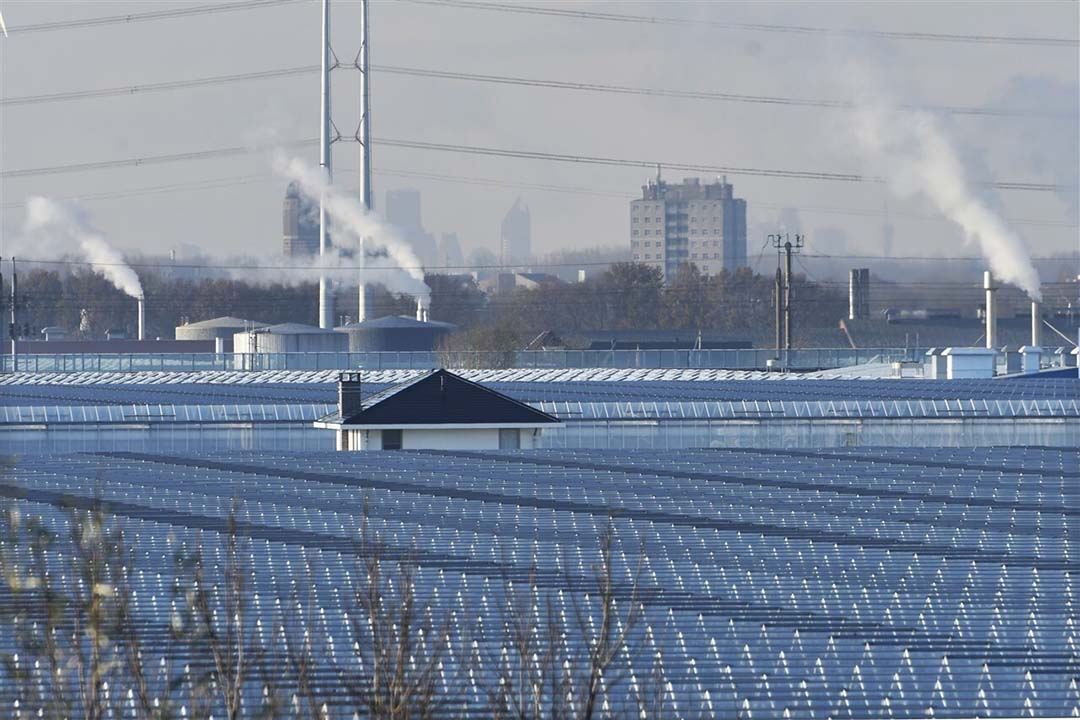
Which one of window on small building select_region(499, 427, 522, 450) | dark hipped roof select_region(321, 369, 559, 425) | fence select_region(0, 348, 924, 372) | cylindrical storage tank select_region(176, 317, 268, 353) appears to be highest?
cylindrical storage tank select_region(176, 317, 268, 353)

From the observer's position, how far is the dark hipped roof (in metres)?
28.4

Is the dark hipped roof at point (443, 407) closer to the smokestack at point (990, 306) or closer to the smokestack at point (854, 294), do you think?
the smokestack at point (990, 306)

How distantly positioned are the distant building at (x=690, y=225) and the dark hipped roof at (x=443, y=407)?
127251 mm

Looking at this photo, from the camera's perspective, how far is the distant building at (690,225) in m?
159

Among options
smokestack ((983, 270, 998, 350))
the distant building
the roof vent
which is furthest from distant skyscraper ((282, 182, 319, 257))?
the roof vent

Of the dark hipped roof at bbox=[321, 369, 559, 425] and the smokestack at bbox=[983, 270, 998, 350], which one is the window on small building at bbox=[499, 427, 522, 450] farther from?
Answer: the smokestack at bbox=[983, 270, 998, 350]

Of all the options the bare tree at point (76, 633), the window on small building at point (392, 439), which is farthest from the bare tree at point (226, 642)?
the window on small building at point (392, 439)

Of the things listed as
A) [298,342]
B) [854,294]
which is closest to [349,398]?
[298,342]

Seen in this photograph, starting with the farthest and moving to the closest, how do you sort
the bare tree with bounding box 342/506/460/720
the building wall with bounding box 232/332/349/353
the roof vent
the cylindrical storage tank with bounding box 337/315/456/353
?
the cylindrical storage tank with bounding box 337/315/456/353 → the building wall with bounding box 232/332/349/353 → the roof vent → the bare tree with bounding box 342/506/460/720

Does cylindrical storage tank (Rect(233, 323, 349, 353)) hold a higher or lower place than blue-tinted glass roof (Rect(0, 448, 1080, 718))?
higher

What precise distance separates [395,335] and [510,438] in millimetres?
51522

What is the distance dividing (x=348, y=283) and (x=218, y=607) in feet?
253

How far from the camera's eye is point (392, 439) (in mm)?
28625

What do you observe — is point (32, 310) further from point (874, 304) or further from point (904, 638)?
point (904, 638)
